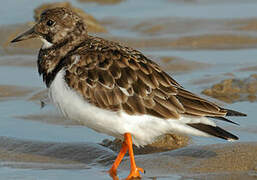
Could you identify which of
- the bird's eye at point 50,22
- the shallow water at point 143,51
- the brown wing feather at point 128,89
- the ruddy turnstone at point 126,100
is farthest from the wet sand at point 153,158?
the bird's eye at point 50,22

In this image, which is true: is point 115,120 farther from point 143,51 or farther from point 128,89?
point 143,51

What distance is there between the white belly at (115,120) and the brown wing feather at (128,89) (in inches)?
1.8

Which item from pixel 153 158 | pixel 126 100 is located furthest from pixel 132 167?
pixel 126 100

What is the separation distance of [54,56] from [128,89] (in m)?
0.77

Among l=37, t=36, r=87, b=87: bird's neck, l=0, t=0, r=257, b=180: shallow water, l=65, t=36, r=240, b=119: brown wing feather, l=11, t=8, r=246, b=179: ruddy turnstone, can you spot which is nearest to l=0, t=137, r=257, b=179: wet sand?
l=0, t=0, r=257, b=180: shallow water

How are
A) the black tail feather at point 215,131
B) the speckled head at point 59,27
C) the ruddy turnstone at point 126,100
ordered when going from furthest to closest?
the speckled head at point 59,27 → the ruddy turnstone at point 126,100 → the black tail feather at point 215,131

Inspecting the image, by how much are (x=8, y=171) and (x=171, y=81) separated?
155 centimetres

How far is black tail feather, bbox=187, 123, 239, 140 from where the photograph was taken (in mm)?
4637

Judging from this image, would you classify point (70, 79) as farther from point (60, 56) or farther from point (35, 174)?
point (35, 174)

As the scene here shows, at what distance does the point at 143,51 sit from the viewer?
891 cm

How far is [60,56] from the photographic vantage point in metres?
5.21

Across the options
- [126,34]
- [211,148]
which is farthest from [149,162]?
[126,34]

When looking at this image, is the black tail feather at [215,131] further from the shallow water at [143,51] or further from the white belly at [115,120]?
the shallow water at [143,51]

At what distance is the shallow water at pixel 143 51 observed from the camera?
212 inches
